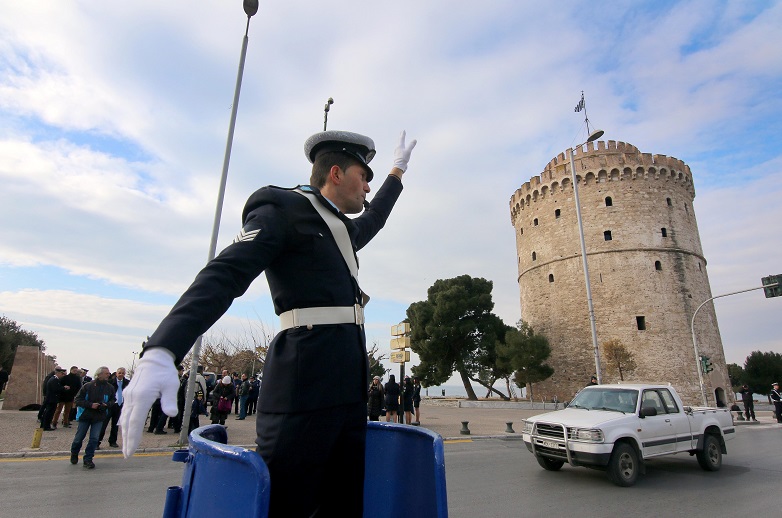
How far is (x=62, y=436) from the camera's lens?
11.5 metres

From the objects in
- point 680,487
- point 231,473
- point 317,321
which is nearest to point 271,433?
point 231,473

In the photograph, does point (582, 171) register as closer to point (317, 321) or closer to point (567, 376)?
point (567, 376)

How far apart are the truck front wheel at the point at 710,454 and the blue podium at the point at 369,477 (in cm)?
929

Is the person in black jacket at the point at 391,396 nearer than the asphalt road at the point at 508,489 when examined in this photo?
No

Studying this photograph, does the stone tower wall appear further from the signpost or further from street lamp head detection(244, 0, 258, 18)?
street lamp head detection(244, 0, 258, 18)

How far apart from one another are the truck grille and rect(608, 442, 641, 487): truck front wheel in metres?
0.83

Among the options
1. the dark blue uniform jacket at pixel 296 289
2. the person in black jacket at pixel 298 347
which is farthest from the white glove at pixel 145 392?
the dark blue uniform jacket at pixel 296 289

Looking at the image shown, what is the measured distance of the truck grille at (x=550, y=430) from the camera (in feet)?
26.1

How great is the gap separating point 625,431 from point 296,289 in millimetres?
7852

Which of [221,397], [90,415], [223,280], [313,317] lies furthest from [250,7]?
[223,280]

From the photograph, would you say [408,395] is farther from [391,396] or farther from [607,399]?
[607,399]

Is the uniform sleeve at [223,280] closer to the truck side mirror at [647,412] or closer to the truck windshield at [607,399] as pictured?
the truck side mirror at [647,412]

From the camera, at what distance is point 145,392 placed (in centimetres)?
125

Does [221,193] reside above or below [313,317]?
above
